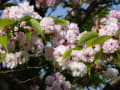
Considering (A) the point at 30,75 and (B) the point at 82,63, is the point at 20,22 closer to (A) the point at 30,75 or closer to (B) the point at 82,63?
(B) the point at 82,63

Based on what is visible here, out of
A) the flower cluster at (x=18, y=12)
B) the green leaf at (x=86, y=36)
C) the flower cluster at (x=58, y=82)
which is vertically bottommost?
the flower cluster at (x=58, y=82)

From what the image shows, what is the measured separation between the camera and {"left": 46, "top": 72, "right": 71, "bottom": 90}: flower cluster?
2.20m

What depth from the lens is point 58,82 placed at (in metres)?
2.30

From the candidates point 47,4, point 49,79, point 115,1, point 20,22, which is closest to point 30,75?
point 49,79

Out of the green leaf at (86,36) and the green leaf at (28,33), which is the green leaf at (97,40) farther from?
the green leaf at (28,33)

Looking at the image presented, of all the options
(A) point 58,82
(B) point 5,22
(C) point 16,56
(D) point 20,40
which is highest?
(B) point 5,22

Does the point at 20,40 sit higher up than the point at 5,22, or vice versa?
the point at 5,22

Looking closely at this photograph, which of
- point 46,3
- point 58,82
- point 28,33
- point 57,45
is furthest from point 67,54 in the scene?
point 46,3

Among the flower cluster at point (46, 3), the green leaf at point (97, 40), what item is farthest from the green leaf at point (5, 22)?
the flower cluster at point (46, 3)

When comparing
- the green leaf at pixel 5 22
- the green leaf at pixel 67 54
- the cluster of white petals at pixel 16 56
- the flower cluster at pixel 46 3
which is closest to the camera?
the green leaf at pixel 5 22

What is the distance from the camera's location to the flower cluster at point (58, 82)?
2.20 metres

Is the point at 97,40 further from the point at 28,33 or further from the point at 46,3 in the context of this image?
the point at 46,3

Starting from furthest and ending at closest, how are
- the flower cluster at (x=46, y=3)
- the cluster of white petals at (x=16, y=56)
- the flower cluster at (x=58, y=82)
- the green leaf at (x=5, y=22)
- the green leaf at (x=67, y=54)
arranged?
the flower cluster at (x=46, y=3) → the flower cluster at (x=58, y=82) → the cluster of white petals at (x=16, y=56) → the green leaf at (x=67, y=54) → the green leaf at (x=5, y=22)

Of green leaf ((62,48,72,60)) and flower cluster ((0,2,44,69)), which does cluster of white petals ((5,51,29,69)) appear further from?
green leaf ((62,48,72,60))
